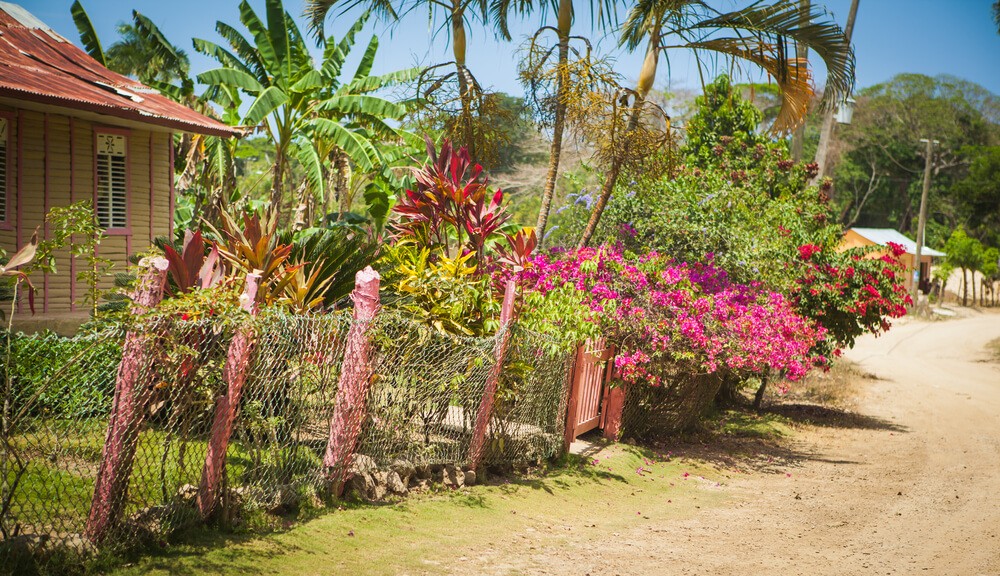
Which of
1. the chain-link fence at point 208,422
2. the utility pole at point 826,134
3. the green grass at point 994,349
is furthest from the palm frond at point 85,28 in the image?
the green grass at point 994,349

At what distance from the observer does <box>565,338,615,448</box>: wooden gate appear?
9.63 metres

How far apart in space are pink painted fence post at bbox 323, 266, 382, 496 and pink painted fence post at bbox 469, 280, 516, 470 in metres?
1.62

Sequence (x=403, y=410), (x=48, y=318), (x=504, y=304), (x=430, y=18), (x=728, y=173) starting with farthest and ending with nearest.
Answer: (x=728, y=173), (x=430, y=18), (x=48, y=318), (x=504, y=304), (x=403, y=410)

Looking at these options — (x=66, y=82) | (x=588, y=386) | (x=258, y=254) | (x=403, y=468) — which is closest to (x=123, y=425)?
(x=258, y=254)

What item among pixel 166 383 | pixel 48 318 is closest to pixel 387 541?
pixel 166 383

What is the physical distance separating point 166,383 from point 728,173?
14.5m

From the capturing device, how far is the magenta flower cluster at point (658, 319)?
988 cm

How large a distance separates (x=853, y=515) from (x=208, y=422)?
6475 mm

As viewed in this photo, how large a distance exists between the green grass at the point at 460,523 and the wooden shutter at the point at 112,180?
21.7ft

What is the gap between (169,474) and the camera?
5297 mm

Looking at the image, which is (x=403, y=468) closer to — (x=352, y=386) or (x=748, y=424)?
(x=352, y=386)

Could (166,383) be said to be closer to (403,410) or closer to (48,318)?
(403,410)

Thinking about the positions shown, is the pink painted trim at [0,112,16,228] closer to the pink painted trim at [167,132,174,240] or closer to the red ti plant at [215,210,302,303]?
the pink painted trim at [167,132,174,240]

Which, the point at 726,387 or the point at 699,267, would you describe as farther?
the point at 726,387
